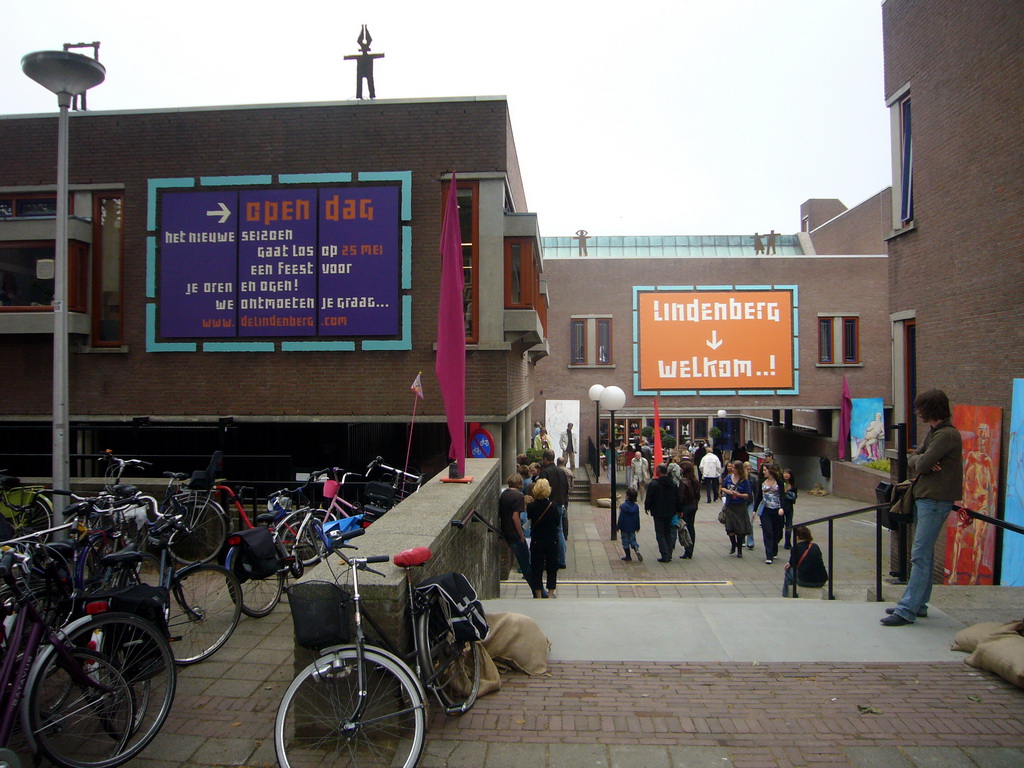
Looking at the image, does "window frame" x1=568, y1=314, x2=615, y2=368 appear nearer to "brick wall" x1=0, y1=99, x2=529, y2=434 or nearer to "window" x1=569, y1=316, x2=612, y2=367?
"window" x1=569, y1=316, x2=612, y2=367

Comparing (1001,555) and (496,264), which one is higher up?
(496,264)

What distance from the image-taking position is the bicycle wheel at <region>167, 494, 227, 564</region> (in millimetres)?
6805

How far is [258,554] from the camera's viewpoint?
4.87 meters

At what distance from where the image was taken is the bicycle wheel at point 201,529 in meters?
6.80

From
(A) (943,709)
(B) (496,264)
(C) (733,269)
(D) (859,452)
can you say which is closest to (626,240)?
(C) (733,269)

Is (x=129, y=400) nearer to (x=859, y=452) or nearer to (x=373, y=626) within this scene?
(x=373, y=626)

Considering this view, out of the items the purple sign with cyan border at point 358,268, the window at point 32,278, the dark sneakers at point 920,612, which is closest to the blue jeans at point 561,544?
the purple sign with cyan border at point 358,268

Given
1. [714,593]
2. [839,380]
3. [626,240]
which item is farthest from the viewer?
[626,240]

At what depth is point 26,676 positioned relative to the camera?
3.12 m

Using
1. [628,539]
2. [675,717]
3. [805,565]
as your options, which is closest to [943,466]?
[675,717]

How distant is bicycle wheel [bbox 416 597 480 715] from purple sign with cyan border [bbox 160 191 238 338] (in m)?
9.77

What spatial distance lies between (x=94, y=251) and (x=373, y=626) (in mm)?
11726

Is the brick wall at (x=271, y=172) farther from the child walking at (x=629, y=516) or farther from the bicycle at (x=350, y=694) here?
the bicycle at (x=350, y=694)

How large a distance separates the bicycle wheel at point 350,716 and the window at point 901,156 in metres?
12.7
